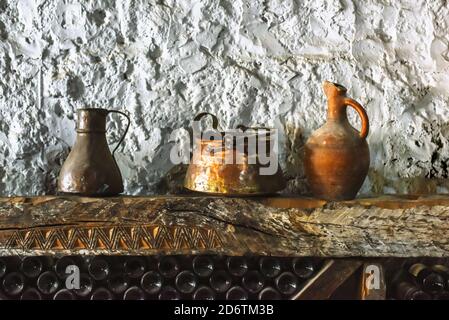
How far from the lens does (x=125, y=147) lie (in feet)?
4.87

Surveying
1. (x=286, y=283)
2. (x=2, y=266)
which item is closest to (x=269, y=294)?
(x=286, y=283)

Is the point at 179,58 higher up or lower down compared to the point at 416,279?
higher up

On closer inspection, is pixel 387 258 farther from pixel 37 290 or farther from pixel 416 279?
pixel 37 290

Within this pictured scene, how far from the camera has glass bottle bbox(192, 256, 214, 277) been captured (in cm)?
130

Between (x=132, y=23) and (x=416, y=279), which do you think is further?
(x=132, y=23)

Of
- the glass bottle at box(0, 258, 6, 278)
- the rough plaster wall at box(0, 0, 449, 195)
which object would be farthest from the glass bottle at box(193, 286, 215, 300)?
the glass bottle at box(0, 258, 6, 278)

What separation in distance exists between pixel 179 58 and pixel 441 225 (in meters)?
0.91

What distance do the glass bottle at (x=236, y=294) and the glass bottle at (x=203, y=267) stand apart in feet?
0.26

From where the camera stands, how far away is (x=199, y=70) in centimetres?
149

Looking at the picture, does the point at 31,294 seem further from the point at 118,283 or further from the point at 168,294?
the point at 168,294

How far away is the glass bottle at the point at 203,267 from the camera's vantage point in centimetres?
130

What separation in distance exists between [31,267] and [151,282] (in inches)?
13.8

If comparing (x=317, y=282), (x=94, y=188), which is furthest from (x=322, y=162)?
(x=94, y=188)

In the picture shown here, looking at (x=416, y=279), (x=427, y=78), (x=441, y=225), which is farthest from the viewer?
(x=427, y=78)
